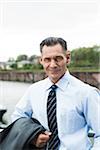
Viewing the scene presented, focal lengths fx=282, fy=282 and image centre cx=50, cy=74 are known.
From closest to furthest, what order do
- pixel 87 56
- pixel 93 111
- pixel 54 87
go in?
pixel 93 111
pixel 54 87
pixel 87 56

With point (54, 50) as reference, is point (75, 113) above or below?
below

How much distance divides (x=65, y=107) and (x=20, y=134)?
0.20 metres

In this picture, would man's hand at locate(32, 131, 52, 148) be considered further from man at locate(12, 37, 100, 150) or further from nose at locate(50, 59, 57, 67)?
nose at locate(50, 59, 57, 67)

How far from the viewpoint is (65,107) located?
1.03 m

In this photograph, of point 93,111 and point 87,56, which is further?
point 87,56

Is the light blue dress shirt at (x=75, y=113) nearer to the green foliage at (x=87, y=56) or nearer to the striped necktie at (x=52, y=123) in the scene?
the striped necktie at (x=52, y=123)

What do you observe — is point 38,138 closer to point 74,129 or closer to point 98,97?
point 74,129

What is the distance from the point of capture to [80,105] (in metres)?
1.01

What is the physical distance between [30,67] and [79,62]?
321 millimetres

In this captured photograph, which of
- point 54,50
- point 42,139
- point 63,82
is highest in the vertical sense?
point 54,50

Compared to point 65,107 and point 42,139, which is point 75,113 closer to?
point 65,107

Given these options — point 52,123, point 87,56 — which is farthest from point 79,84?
point 87,56

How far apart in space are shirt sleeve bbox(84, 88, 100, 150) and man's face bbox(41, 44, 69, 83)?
0.14 metres

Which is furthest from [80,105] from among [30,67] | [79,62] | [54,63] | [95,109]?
[30,67]
